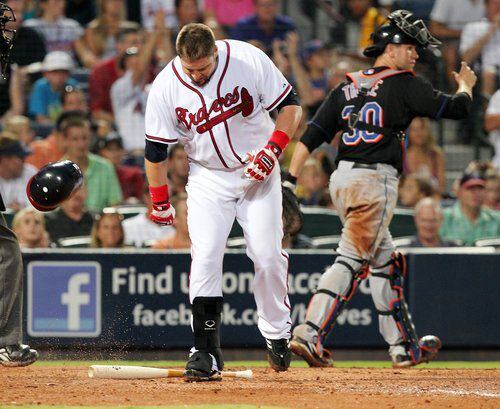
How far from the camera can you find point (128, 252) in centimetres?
923

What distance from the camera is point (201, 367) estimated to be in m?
6.04

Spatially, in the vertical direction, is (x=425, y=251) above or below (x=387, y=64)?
below

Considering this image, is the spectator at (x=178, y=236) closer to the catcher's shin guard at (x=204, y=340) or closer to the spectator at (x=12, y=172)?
the spectator at (x=12, y=172)

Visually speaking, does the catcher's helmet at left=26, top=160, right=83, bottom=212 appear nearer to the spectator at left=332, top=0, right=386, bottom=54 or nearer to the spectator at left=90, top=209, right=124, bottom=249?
the spectator at left=90, top=209, right=124, bottom=249

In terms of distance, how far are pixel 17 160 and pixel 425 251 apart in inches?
165

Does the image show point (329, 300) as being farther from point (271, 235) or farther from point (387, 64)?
point (387, 64)

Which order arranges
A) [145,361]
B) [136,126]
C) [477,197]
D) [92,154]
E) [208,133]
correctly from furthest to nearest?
1. [136,126]
2. [92,154]
3. [477,197]
4. [145,361]
5. [208,133]

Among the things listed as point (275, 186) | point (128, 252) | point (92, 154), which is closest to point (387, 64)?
point (275, 186)

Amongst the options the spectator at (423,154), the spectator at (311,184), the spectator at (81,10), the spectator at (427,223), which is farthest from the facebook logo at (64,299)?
the spectator at (81,10)

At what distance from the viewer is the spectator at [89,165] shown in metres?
10.7

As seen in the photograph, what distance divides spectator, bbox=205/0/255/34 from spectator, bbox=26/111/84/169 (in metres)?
3.12

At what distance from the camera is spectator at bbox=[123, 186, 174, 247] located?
1014 centimetres

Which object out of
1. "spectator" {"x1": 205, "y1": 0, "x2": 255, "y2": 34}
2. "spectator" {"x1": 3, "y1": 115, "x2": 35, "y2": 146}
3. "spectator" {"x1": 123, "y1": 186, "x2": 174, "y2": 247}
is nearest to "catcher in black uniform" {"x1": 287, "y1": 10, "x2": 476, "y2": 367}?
"spectator" {"x1": 123, "y1": 186, "x2": 174, "y2": 247}

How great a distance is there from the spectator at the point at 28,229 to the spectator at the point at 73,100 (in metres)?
2.38
